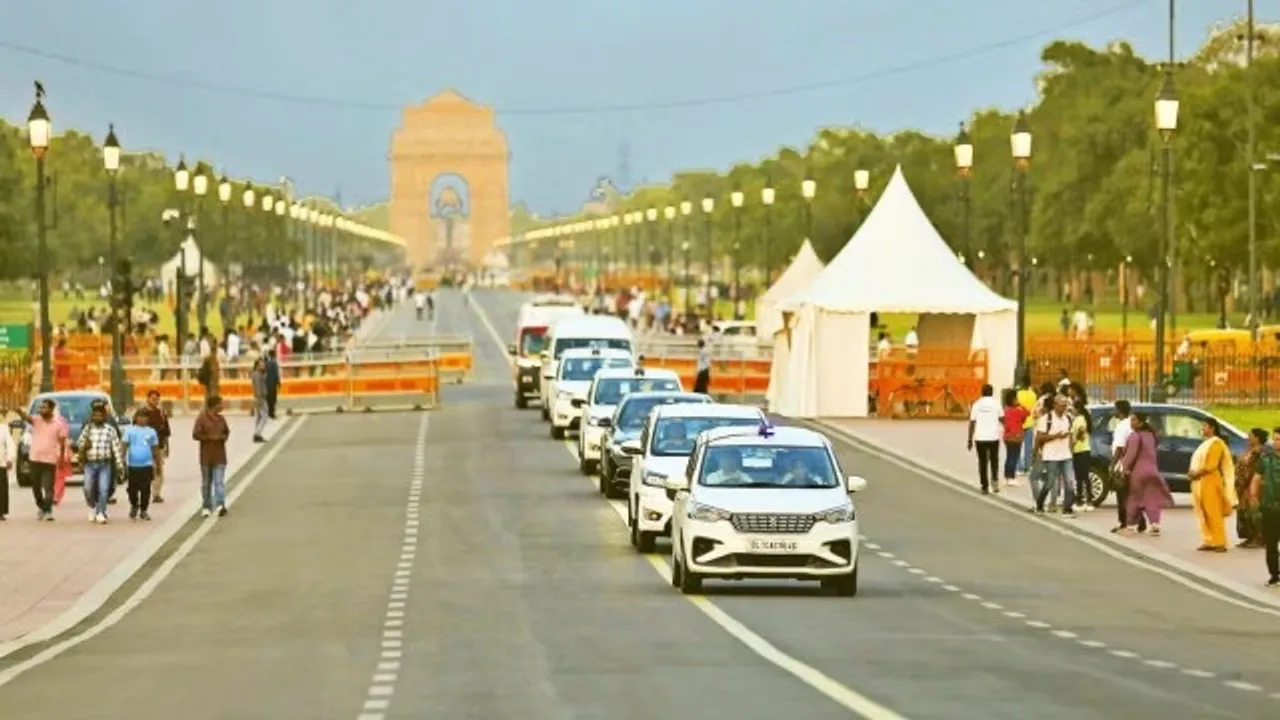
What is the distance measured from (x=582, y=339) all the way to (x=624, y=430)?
19.8 m

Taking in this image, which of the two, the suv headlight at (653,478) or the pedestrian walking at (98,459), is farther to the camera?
the pedestrian walking at (98,459)

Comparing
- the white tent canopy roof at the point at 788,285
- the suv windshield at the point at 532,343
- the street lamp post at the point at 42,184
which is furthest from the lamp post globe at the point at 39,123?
the white tent canopy roof at the point at 788,285

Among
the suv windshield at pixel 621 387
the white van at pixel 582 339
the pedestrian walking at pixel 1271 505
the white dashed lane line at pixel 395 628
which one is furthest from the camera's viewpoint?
the white van at pixel 582 339

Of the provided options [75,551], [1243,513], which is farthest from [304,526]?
[1243,513]

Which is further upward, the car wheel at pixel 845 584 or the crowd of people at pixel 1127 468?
the crowd of people at pixel 1127 468

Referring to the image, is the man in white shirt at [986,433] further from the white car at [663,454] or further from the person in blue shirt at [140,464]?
the person in blue shirt at [140,464]

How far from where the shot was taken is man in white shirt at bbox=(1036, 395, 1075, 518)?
128 feet

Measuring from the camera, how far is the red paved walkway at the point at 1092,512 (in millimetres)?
32188

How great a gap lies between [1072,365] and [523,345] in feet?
38.9

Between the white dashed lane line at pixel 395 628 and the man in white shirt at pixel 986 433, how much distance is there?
302 inches

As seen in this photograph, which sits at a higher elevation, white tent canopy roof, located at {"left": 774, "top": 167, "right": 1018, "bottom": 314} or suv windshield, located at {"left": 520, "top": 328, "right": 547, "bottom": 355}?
white tent canopy roof, located at {"left": 774, "top": 167, "right": 1018, "bottom": 314}

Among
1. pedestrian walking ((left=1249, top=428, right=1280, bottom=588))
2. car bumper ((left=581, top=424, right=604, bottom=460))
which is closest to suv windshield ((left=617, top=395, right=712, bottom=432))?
car bumper ((left=581, top=424, right=604, bottom=460))

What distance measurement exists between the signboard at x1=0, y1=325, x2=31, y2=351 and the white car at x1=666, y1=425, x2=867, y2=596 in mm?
33130

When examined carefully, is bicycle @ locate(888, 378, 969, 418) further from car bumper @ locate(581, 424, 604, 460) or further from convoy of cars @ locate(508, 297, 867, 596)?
convoy of cars @ locate(508, 297, 867, 596)
